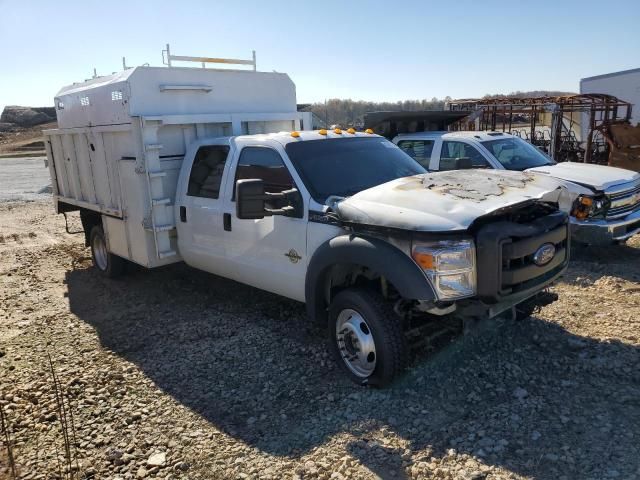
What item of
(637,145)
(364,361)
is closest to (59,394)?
(364,361)

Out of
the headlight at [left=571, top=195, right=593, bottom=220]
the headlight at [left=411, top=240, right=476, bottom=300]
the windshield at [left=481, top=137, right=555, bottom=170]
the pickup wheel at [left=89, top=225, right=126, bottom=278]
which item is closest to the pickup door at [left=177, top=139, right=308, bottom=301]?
the headlight at [left=411, top=240, right=476, bottom=300]

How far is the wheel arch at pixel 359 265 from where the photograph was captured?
11.5 feet

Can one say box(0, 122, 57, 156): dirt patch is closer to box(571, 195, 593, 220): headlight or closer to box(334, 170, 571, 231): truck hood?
box(571, 195, 593, 220): headlight

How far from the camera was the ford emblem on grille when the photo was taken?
3.68 metres

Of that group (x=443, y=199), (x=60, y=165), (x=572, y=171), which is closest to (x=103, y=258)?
(x=60, y=165)

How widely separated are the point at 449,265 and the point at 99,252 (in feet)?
18.8

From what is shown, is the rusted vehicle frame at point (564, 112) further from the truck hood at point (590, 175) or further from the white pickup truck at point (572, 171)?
the truck hood at point (590, 175)

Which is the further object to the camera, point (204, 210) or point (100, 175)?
point (100, 175)

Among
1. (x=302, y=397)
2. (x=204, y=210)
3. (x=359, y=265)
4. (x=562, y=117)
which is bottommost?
(x=302, y=397)

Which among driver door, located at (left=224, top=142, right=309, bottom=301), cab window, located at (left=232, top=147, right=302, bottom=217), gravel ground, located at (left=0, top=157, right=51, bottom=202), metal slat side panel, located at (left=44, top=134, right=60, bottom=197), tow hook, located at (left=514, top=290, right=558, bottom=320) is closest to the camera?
tow hook, located at (left=514, top=290, right=558, bottom=320)

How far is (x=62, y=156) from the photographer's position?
7.72 m

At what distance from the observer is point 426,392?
389 cm

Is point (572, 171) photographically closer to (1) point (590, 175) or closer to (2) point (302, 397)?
(1) point (590, 175)

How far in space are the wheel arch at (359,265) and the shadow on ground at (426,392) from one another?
62 cm
